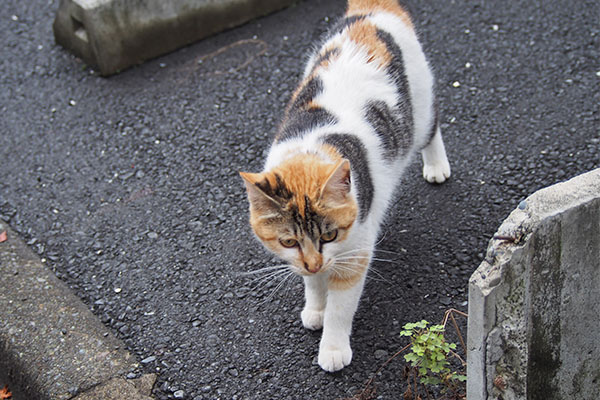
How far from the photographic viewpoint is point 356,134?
2820 mm

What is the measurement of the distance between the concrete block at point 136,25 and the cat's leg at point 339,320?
278 cm

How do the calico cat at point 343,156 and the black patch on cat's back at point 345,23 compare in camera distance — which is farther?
the black patch on cat's back at point 345,23

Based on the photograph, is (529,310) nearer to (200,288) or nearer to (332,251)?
(332,251)

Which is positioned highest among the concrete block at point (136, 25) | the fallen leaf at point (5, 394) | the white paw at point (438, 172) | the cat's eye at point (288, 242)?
the cat's eye at point (288, 242)

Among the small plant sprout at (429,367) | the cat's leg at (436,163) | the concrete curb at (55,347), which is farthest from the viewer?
the cat's leg at (436,163)

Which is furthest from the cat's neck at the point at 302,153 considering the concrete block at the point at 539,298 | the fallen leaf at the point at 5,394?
the fallen leaf at the point at 5,394

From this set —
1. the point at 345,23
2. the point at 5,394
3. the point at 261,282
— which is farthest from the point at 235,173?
the point at 5,394

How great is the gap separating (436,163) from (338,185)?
1.32m

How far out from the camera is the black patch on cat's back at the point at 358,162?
8.78 feet

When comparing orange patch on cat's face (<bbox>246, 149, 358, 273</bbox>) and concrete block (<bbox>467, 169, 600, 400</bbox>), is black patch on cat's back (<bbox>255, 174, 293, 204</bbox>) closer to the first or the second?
orange patch on cat's face (<bbox>246, 149, 358, 273</bbox>)

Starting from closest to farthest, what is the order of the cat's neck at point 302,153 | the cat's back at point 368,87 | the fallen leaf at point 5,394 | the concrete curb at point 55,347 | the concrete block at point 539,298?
the concrete block at point 539,298, the cat's neck at point 302,153, the concrete curb at point 55,347, the cat's back at point 368,87, the fallen leaf at point 5,394

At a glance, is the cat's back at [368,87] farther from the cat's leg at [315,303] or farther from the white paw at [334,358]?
the white paw at [334,358]

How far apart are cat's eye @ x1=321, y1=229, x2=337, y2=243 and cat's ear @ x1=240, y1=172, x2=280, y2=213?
208 millimetres

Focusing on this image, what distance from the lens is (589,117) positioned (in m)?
3.84
